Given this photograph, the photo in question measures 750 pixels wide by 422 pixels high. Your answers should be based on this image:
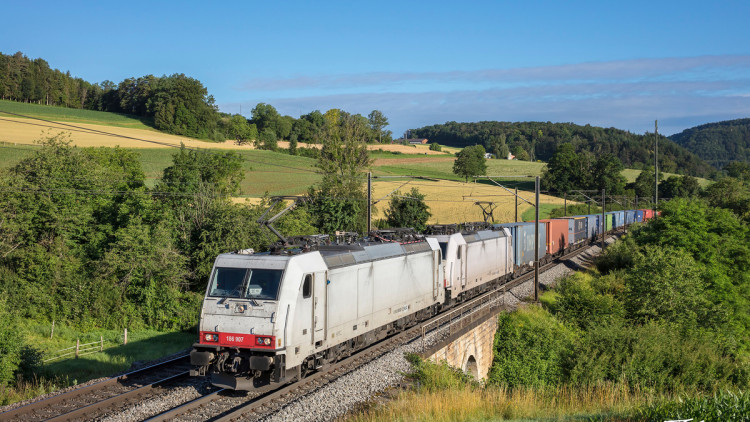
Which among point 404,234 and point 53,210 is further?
point 53,210

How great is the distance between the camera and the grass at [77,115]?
3191 inches

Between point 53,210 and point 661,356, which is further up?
point 53,210

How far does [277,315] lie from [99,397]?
15.5ft

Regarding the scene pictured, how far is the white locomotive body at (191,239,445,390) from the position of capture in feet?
42.1

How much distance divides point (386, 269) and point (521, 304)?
13.5m

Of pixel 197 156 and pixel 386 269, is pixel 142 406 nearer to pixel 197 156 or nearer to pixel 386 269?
pixel 386 269

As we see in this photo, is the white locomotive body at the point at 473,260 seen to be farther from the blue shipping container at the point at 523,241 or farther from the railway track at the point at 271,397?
the railway track at the point at 271,397

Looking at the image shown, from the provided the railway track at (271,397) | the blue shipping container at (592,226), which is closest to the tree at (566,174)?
the blue shipping container at (592,226)

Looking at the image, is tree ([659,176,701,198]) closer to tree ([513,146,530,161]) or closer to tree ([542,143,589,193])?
tree ([542,143,589,193])

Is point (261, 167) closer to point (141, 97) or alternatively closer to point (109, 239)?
point (141, 97)

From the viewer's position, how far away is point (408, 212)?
5481 cm

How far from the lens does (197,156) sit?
148 ft

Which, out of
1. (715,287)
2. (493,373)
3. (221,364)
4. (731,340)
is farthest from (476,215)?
(221,364)

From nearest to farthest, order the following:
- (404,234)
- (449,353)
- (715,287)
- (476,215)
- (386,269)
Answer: (386,269) → (449,353) → (404,234) → (715,287) → (476,215)
